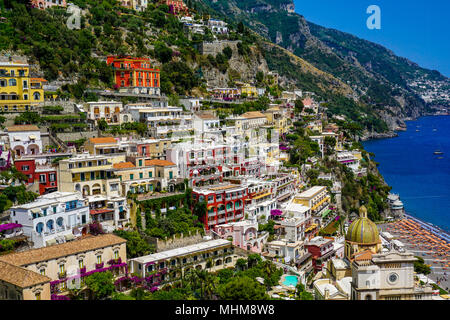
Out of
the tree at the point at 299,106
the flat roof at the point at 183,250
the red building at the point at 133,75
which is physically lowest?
the flat roof at the point at 183,250


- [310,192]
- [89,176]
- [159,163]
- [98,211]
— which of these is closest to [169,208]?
[159,163]

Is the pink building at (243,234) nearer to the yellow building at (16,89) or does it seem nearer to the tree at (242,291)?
the tree at (242,291)

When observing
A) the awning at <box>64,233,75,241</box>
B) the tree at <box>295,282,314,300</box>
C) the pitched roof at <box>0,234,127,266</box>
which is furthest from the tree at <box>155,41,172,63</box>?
the tree at <box>295,282,314,300</box>

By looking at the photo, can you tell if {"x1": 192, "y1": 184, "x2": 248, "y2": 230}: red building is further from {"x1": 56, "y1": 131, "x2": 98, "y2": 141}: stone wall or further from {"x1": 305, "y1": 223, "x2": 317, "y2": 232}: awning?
{"x1": 56, "y1": 131, "x2": 98, "y2": 141}: stone wall

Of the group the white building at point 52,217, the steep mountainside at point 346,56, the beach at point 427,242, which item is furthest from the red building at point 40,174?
the steep mountainside at point 346,56

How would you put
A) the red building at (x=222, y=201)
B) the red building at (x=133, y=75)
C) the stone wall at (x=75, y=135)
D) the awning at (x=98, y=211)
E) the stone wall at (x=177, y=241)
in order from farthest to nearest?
the red building at (x=133, y=75)
the stone wall at (x=75, y=135)
the red building at (x=222, y=201)
the stone wall at (x=177, y=241)
the awning at (x=98, y=211)

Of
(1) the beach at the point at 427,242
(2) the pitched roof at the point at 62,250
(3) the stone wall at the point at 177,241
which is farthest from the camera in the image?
(1) the beach at the point at 427,242

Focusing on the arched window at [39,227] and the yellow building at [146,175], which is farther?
the yellow building at [146,175]

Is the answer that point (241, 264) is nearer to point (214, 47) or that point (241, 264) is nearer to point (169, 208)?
point (169, 208)

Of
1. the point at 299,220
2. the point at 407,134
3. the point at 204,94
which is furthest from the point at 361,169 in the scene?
the point at 407,134
